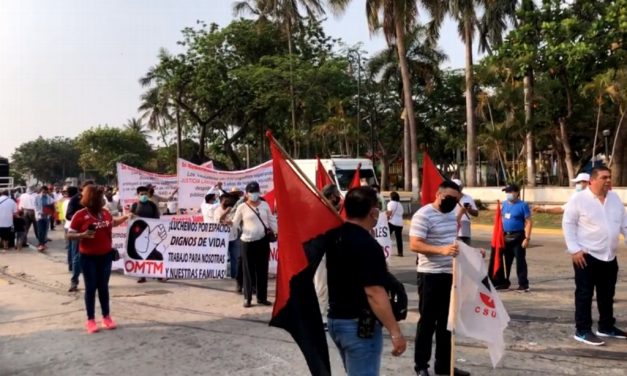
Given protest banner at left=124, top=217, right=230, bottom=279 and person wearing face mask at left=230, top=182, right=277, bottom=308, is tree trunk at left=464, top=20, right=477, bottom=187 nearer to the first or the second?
protest banner at left=124, top=217, right=230, bottom=279

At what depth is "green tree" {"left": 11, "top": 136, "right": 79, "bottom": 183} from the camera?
105m

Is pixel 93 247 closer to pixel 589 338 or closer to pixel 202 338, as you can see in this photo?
pixel 202 338

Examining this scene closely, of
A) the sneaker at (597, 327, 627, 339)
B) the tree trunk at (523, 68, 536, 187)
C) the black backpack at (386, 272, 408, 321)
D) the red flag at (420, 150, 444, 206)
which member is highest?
the tree trunk at (523, 68, 536, 187)

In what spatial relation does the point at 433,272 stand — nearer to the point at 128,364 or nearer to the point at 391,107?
the point at 128,364

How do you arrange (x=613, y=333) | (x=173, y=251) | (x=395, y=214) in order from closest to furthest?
(x=613, y=333) → (x=173, y=251) → (x=395, y=214)

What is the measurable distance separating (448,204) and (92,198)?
4217 millimetres

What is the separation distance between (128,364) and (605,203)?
490cm

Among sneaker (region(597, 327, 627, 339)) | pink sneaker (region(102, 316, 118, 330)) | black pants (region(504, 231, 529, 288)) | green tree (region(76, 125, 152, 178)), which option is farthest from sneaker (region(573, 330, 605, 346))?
green tree (region(76, 125, 152, 178))

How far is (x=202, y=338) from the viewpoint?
6.83m

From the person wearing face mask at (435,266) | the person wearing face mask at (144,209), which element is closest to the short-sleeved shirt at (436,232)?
the person wearing face mask at (435,266)

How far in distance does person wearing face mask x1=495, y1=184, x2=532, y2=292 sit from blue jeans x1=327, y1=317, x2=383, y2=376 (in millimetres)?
6237

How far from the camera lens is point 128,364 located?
5.95 m

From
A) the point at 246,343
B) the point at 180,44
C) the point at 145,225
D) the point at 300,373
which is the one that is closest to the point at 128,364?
the point at 246,343

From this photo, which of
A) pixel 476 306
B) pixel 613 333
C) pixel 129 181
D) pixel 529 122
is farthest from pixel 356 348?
pixel 529 122
